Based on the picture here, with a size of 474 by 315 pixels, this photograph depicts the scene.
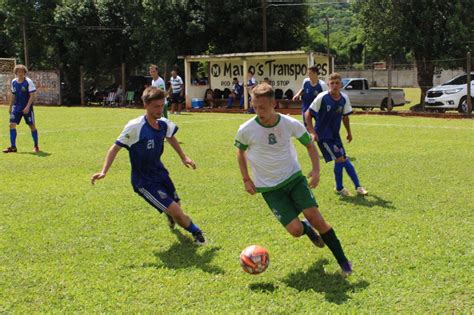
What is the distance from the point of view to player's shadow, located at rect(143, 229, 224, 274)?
4.70 metres

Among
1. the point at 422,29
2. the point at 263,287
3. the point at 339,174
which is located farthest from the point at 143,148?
the point at 422,29

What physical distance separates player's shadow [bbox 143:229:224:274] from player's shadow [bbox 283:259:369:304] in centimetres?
64

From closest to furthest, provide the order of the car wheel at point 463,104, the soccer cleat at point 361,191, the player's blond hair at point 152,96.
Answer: the player's blond hair at point 152,96 → the soccer cleat at point 361,191 → the car wheel at point 463,104

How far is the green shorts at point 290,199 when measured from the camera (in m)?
4.45

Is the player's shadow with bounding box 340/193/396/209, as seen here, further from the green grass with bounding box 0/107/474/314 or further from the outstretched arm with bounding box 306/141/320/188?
the outstretched arm with bounding box 306/141/320/188

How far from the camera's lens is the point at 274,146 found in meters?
4.50

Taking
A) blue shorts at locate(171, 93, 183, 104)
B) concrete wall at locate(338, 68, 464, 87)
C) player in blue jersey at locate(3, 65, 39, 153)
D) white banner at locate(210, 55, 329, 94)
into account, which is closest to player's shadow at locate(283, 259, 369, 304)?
player in blue jersey at locate(3, 65, 39, 153)

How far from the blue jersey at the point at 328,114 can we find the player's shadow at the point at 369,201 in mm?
843

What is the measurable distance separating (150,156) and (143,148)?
109 mm

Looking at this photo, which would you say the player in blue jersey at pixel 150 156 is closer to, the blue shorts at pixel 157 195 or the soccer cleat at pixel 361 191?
the blue shorts at pixel 157 195

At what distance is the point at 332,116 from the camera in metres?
7.27

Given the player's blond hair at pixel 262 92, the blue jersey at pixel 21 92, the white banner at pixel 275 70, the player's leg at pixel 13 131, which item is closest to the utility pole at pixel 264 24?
the white banner at pixel 275 70

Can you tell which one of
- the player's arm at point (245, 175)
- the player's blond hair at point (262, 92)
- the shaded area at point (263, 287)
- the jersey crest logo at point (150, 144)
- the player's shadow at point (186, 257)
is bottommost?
the shaded area at point (263, 287)

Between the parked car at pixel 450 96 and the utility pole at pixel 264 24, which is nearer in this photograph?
the parked car at pixel 450 96
